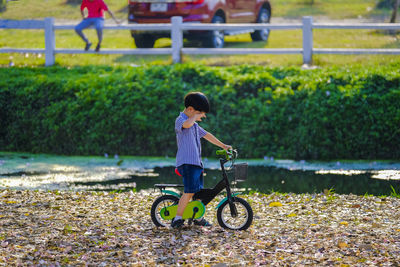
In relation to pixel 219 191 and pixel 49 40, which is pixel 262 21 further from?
pixel 219 191

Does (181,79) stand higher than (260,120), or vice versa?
(181,79)

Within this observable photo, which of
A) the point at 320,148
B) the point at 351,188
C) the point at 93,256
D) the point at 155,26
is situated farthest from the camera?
the point at 155,26

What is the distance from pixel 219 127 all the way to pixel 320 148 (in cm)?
169

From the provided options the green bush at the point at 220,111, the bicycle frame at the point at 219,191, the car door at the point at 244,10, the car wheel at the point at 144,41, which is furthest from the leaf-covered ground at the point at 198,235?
the car door at the point at 244,10

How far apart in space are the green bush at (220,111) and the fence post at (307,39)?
44.8 inches

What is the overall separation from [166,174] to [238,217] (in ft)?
11.8

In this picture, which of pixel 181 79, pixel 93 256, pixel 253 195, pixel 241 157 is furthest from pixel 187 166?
pixel 181 79

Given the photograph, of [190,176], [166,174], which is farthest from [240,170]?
[166,174]

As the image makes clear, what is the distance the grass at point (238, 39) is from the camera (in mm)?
13586

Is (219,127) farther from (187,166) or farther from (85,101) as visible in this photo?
(187,166)

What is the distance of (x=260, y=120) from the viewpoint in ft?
35.3

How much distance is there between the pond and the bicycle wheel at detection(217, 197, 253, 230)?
2306mm

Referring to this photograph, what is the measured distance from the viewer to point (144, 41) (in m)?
15.5

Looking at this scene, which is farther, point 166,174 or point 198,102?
point 166,174
